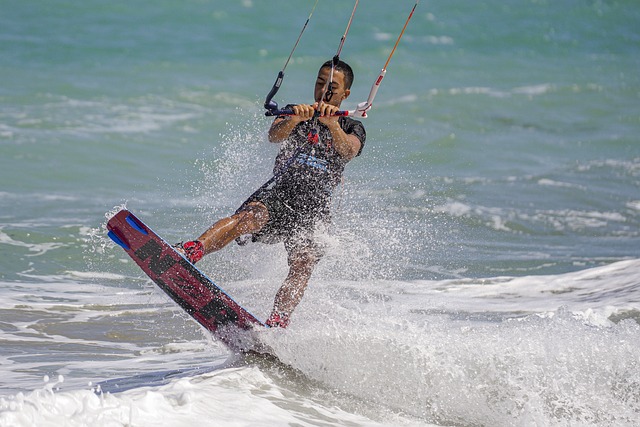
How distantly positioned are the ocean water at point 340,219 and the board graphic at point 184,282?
195mm

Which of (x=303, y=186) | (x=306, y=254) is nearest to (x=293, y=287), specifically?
(x=306, y=254)

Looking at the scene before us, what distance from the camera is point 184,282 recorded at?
576 cm

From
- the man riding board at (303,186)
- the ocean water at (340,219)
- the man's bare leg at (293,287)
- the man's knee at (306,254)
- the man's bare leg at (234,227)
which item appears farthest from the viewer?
the man's knee at (306,254)

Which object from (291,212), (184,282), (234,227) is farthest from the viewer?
(291,212)

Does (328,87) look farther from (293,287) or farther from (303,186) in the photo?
(293,287)

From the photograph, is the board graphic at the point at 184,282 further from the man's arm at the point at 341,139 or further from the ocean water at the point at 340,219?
the man's arm at the point at 341,139

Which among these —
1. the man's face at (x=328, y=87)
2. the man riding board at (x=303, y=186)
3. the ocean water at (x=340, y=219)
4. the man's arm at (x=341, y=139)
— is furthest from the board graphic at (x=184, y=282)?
the man's face at (x=328, y=87)

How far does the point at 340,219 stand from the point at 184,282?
2.94m

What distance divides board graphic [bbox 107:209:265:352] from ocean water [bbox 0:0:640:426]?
0.64 ft

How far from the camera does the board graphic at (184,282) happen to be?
5.65m

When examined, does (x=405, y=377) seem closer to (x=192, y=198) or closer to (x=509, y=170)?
(x=192, y=198)

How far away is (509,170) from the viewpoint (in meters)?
15.6

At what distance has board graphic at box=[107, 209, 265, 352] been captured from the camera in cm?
565

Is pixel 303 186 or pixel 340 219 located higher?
pixel 303 186
